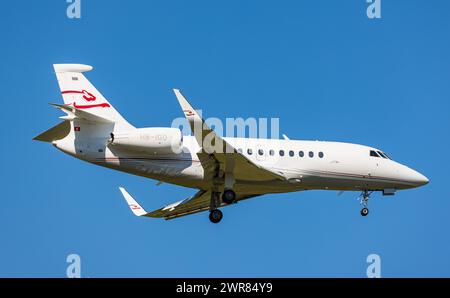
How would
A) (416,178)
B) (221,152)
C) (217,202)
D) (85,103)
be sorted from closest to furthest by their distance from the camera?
(221,152) < (85,103) < (217,202) < (416,178)

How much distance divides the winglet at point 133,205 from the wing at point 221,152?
5.09 m

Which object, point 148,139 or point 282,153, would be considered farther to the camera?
point 282,153

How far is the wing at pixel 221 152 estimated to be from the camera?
81.5 ft

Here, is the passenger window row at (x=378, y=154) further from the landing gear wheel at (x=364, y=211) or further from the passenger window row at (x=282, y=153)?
the passenger window row at (x=282, y=153)

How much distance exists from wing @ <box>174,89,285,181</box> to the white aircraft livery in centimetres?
3

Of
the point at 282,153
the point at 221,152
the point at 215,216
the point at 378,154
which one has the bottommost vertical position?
the point at 215,216

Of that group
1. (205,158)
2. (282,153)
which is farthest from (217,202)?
(282,153)

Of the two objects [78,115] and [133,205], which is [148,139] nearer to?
[78,115]

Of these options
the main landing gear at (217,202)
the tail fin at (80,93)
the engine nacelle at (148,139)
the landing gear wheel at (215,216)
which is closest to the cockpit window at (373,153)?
the main landing gear at (217,202)

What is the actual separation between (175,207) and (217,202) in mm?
3472

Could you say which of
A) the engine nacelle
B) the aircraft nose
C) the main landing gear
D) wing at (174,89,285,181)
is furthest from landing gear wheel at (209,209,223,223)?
the aircraft nose

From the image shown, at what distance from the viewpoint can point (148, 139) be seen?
26156 mm

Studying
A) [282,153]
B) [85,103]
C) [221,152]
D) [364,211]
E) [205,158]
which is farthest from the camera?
[364,211]

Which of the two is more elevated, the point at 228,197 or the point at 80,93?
the point at 80,93
